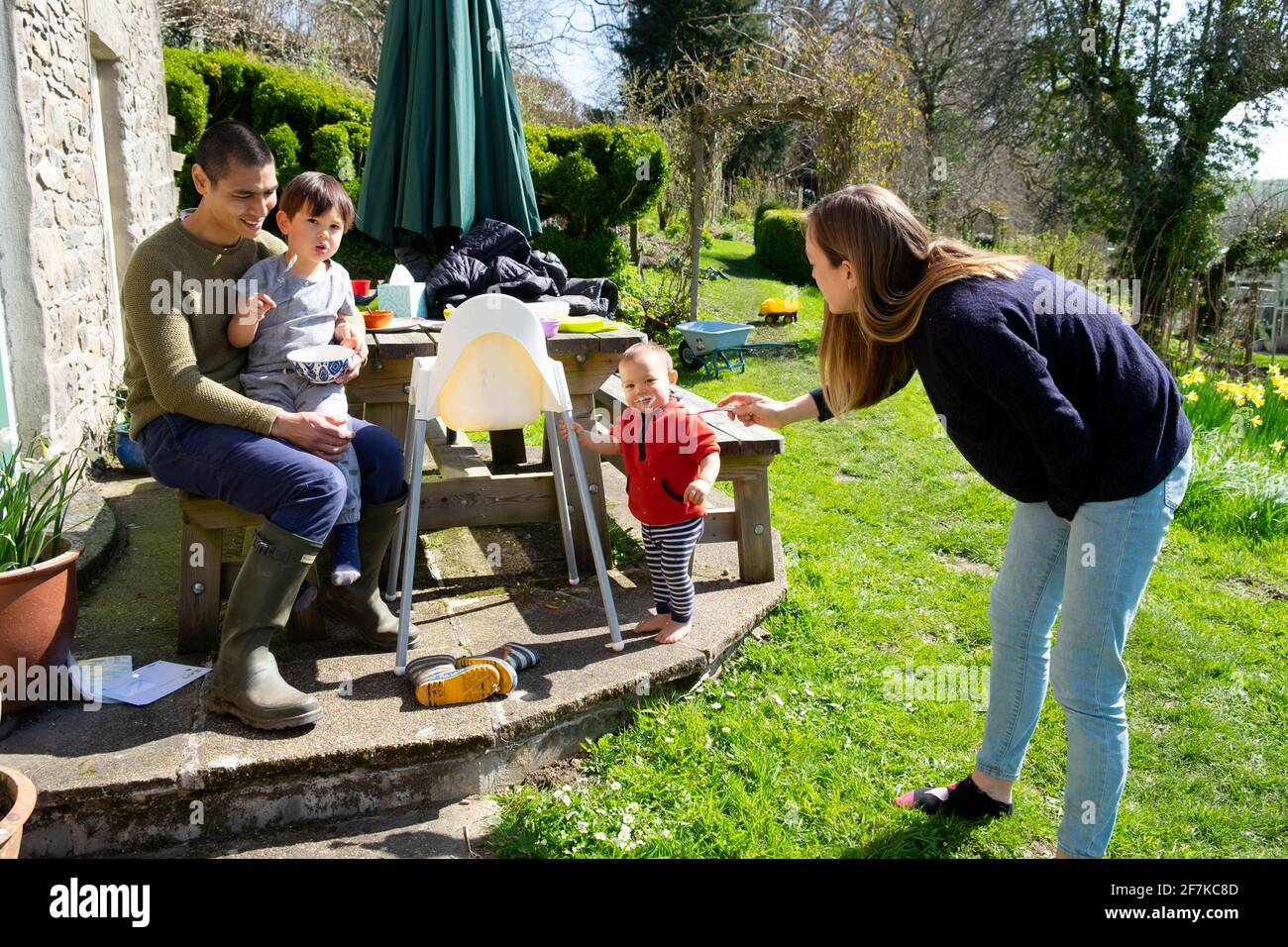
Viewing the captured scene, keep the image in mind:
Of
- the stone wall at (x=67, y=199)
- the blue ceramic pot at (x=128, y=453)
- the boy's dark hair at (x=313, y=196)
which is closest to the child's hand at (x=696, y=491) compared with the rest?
the boy's dark hair at (x=313, y=196)

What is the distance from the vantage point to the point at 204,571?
2.98 metres

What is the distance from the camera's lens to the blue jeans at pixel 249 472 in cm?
266

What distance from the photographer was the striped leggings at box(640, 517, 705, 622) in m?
3.26

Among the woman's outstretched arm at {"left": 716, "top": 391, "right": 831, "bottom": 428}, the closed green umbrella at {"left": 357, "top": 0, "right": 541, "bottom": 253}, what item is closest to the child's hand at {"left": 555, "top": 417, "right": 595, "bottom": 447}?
the woman's outstretched arm at {"left": 716, "top": 391, "right": 831, "bottom": 428}

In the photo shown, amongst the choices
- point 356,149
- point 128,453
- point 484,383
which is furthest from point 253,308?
point 356,149

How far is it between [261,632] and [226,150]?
4.40 feet

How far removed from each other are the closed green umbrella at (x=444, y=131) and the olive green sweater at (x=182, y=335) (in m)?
1.96

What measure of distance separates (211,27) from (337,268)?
36.3ft

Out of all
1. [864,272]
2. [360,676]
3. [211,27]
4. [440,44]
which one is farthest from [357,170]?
[864,272]

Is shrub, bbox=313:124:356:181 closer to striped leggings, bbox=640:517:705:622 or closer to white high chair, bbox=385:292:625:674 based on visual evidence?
white high chair, bbox=385:292:625:674

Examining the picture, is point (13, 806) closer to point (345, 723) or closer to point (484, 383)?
point (345, 723)

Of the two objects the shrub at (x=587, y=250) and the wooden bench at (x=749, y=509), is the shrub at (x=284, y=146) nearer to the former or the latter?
the shrub at (x=587, y=250)

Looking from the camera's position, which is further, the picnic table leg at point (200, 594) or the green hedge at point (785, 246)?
the green hedge at point (785, 246)
